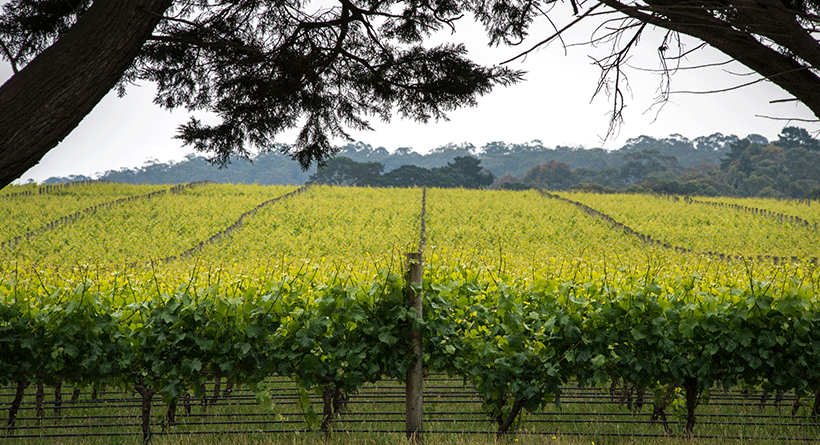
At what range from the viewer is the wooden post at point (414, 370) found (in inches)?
160

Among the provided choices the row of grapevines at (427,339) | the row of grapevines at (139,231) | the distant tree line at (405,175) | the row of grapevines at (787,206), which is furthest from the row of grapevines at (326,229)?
the distant tree line at (405,175)

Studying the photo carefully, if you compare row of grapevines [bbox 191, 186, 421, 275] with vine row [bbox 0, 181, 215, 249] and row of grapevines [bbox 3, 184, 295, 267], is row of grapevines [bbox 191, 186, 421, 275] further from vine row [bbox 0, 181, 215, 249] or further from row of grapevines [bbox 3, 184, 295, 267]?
vine row [bbox 0, 181, 215, 249]

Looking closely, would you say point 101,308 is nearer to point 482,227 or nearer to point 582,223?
point 482,227

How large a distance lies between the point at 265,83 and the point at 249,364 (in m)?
3.69

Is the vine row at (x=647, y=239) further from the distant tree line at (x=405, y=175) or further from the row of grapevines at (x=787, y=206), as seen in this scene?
the distant tree line at (x=405, y=175)

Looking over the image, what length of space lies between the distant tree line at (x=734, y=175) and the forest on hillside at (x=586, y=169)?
0.33 ft

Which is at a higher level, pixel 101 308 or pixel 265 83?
pixel 265 83

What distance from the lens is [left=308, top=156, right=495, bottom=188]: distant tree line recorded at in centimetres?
6109

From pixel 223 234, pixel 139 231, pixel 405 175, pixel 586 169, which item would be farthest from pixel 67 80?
pixel 586 169

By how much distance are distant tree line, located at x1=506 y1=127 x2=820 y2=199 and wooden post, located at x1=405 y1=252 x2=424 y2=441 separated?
2136 inches

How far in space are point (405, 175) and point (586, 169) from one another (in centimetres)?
2508

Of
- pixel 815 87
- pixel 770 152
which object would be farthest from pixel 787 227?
pixel 770 152

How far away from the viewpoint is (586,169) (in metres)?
70.3

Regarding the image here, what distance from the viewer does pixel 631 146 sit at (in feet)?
306
